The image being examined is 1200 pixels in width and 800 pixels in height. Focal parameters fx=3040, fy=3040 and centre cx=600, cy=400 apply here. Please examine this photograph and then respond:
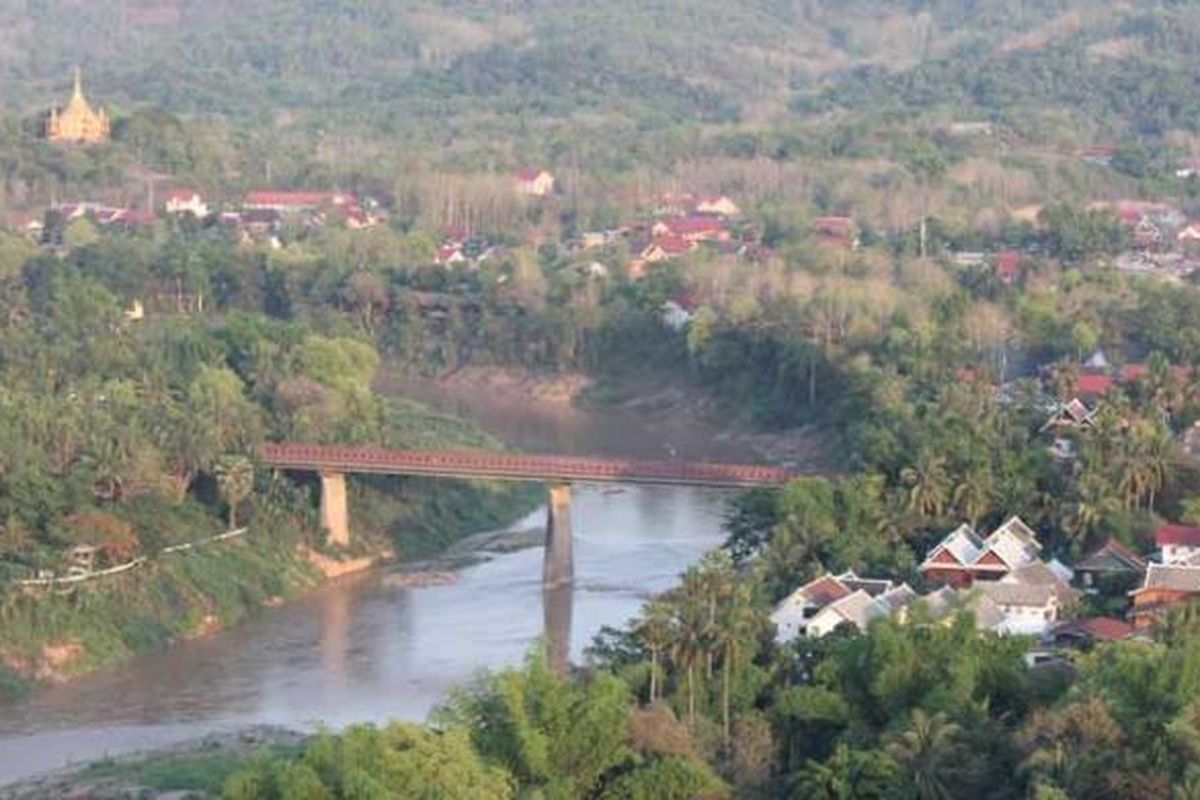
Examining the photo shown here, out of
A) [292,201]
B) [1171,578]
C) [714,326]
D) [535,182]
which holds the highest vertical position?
[1171,578]

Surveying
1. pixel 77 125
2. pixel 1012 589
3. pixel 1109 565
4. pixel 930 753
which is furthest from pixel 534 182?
pixel 930 753

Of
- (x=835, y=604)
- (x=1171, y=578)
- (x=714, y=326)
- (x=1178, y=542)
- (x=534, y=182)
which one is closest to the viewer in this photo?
(x=835, y=604)

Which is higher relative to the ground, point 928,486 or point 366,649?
point 928,486

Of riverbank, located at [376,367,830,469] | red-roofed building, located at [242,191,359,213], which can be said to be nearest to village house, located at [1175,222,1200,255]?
riverbank, located at [376,367,830,469]

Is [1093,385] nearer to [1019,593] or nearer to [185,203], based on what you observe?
[1019,593]

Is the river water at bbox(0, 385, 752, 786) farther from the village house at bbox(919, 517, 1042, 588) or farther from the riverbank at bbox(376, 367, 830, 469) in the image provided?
the riverbank at bbox(376, 367, 830, 469)
